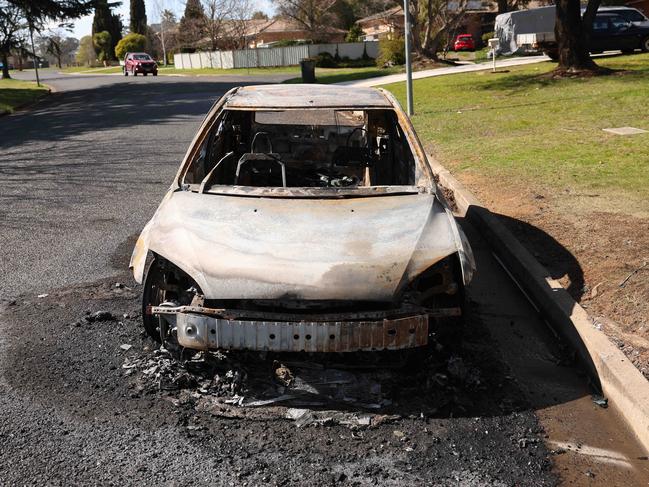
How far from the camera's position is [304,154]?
22.0 ft

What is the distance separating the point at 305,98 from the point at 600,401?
3.08 meters

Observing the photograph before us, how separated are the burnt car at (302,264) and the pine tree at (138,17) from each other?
79.4 m

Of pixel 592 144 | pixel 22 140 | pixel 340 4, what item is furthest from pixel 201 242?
pixel 340 4

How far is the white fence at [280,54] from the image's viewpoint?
53.6 meters

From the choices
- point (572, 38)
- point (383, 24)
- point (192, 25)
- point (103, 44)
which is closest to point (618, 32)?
point (572, 38)

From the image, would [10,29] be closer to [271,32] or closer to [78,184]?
[78,184]

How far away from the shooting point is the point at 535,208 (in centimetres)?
764

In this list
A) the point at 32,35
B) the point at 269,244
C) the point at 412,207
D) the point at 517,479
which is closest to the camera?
the point at 517,479

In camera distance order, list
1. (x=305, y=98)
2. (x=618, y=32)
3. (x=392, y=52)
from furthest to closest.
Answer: (x=392, y=52) < (x=618, y=32) < (x=305, y=98)

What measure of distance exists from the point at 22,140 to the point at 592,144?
11915 mm

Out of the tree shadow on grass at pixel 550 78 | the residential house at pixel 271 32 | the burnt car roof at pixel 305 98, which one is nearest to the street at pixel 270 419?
the burnt car roof at pixel 305 98

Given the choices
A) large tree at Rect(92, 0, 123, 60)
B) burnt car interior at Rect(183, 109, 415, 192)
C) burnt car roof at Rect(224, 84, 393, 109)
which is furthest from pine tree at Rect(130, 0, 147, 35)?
burnt car roof at Rect(224, 84, 393, 109)

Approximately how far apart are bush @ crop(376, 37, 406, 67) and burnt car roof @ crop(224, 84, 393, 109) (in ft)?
113

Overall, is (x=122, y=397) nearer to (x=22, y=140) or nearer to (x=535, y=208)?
(x=535, y=208)
